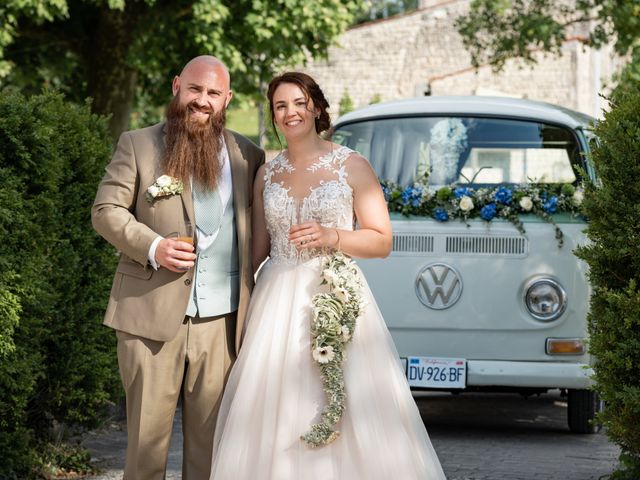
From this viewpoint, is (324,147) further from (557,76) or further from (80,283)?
(557,76)

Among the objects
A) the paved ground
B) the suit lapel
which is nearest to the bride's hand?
the suit lapel

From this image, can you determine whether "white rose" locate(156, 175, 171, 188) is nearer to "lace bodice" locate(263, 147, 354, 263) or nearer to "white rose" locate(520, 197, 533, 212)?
"lace bodice" locate(263, 147, 354, 263)

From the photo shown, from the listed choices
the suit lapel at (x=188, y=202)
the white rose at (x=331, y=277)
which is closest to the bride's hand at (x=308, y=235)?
the white rose at (x=331, y=277)

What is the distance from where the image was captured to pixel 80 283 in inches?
265

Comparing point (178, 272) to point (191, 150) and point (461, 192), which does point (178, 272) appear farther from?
point (461, 192)

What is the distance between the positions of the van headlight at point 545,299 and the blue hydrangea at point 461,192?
0.76 meters

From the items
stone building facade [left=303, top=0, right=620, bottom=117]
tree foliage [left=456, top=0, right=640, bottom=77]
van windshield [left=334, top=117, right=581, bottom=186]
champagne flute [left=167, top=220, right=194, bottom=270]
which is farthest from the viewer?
stone building facade [left=303, top=0, right=620, bottom=117]

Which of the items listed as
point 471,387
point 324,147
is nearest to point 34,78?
point 471,387

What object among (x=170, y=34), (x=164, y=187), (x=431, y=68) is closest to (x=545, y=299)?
(x=164, y=187)

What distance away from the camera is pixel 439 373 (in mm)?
7668

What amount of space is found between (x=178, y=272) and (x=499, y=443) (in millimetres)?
3950

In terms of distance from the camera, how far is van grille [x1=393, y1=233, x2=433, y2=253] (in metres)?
7.76

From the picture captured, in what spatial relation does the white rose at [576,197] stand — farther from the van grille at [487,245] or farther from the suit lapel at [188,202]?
the suit lapel at [188,202]

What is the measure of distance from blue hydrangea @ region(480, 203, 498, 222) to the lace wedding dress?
2759 mm
